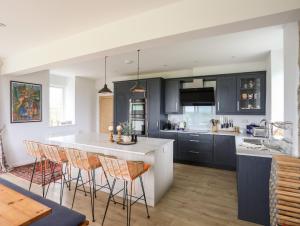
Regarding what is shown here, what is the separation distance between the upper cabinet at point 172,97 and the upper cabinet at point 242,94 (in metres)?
1.06

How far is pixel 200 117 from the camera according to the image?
5.02 m

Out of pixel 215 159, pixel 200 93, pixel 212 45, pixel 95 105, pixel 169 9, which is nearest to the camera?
pixel 169 9

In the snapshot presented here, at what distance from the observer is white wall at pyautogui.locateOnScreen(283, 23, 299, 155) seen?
2014mm

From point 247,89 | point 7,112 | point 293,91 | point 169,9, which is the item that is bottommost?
point 7,112

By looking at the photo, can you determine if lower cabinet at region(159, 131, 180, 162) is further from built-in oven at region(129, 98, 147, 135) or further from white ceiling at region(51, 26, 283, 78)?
white ceiling at region(51, 26, 283, 78)

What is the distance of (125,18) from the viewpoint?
7.24 feet

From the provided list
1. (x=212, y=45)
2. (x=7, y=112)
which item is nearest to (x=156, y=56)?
(x=212, y=45)

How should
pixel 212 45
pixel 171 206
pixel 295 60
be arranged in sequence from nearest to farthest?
1. pixel 295 60
2. pixel 171 206
3. pixel 212 45

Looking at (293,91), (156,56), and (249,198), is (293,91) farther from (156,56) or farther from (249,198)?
(156,56)

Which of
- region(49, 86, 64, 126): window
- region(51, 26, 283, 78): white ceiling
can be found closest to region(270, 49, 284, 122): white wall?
region(51, 26, 283, 78): white ceiling

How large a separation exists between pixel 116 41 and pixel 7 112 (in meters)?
3.53

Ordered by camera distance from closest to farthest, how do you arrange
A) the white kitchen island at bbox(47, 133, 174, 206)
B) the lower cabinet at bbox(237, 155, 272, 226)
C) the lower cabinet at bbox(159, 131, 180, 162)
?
1. the lower cabinet at bbox(237, 155, 272, 226)
2. the white kitchen island at bbox(47, 133, 174, 206)
3. the lower cabinet at bbox(159, 131, 180, 162)

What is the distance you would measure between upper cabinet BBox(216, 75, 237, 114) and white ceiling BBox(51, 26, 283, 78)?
45 centimetres

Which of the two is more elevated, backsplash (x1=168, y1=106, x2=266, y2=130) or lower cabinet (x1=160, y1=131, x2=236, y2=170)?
backsplash (x1=168, y1=106, x2=266, y2=130)
